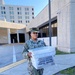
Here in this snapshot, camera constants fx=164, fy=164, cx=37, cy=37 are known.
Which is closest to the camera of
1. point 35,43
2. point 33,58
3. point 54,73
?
point 33,58

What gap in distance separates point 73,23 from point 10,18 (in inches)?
2818

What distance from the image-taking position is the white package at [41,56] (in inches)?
128

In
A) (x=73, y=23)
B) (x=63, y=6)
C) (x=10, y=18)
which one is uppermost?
(x=10, y=18)

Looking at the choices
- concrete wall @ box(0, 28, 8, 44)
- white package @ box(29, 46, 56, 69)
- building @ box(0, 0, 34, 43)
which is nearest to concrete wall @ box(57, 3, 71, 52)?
white package @ box(29, 46, 56, 69)

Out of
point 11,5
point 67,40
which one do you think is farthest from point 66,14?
point 11,5

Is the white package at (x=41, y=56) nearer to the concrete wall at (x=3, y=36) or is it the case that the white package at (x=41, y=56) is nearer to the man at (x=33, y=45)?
the man at (x=33, y=45)

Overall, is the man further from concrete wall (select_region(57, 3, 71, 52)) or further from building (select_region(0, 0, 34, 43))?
building (select_region(0, 0, 34, 43))

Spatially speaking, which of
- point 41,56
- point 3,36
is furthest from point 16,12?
point 41,56

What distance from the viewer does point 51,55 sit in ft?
11.1

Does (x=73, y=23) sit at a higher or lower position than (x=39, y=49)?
higher

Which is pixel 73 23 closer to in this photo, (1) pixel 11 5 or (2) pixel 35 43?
(2) pixel 35 43

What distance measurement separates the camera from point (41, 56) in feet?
10.8

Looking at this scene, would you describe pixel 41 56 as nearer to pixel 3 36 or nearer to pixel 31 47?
pixel 31 47

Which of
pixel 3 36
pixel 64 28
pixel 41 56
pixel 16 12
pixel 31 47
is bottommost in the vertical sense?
pixel 3 36
